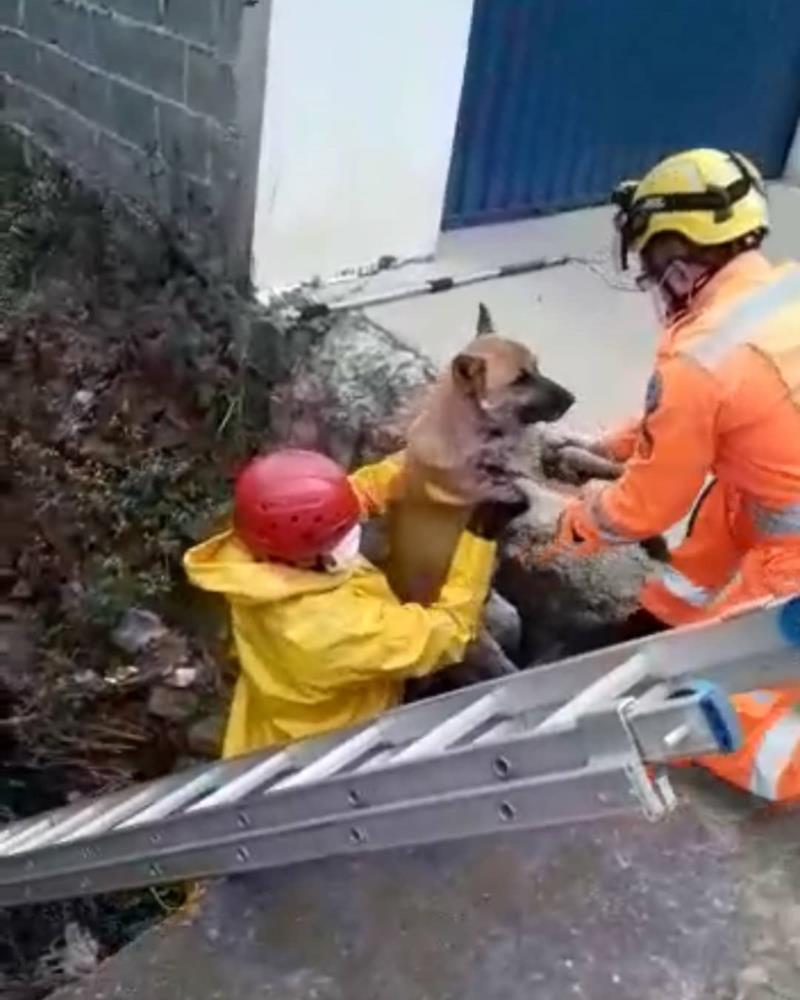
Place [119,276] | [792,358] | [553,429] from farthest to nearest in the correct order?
[119,276]
[553,429]
[792,358]

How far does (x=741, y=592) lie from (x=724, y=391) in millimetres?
501

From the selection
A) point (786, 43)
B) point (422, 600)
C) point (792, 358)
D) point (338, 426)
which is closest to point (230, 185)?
point (338, 426)

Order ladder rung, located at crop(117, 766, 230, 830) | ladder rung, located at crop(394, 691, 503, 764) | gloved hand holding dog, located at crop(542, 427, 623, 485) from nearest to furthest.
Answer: ladder rung, located at crop(394, 691, 503, 764), ladder rung, located at crop(117, 766, 230, 830), gloved hand holding dog, located at crop(542, 427, 623, 485)

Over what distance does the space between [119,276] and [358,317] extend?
2.96 feet

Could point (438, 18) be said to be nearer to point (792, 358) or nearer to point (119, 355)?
point (119, 355)

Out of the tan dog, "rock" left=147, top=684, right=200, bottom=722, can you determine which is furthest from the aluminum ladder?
"rock" left=147, top=684, right=200, bottom=722

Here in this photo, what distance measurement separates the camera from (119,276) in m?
→ 4.84

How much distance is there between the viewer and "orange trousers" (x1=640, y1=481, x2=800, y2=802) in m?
2.91

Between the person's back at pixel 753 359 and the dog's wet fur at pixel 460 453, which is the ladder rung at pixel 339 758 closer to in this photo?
the dog's wet fur at pixel 460 453

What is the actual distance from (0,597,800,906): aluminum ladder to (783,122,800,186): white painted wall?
181 inches

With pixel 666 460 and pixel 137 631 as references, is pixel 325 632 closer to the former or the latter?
pixel 666 460

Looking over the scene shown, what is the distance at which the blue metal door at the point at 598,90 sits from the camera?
5.21 m

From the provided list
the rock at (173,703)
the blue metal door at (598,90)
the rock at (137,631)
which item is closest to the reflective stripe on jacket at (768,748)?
the rock at (173,703)

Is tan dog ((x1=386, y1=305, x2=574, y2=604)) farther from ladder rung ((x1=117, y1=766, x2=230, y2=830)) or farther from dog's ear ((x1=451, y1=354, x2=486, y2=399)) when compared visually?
ladder rung ((x1=117, y1=766, x2=230, y2=830))
